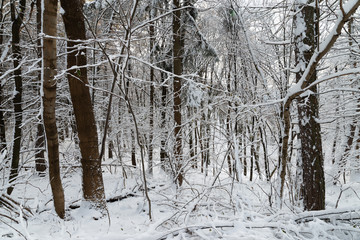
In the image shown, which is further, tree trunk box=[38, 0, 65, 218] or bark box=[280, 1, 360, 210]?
tree trunk box=[38, 0, 65, 218]

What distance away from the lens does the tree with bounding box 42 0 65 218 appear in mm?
2371

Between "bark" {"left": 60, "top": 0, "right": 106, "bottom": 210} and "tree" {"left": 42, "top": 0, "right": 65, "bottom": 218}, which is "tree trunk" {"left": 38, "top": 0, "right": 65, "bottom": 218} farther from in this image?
"bark" {"left": 60, "top": 0, "right": 106, "bottom": 210}

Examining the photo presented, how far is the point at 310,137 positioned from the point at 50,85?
3858 mm

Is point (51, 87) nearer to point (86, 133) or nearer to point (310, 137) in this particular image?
point (86, 133)

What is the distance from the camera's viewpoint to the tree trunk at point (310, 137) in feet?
11.5

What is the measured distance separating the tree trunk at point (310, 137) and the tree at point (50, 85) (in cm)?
358

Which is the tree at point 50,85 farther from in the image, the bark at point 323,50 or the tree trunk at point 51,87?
the bark at point 323,50

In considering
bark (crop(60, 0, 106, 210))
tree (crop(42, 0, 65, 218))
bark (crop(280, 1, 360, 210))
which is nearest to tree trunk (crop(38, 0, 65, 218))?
tree (crop(42, 0, 65, 218))

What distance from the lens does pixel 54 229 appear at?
2629mm

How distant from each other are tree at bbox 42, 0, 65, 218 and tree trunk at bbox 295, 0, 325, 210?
3578 mm

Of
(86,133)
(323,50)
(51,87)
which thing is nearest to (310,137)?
(323,50)

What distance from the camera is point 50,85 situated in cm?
246

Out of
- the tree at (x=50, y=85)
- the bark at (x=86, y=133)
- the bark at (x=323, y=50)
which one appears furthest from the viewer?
the bark at (x=86, y=133)

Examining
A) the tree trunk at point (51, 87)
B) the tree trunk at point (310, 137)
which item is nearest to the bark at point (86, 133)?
the tree trunk at point (51, 87)
